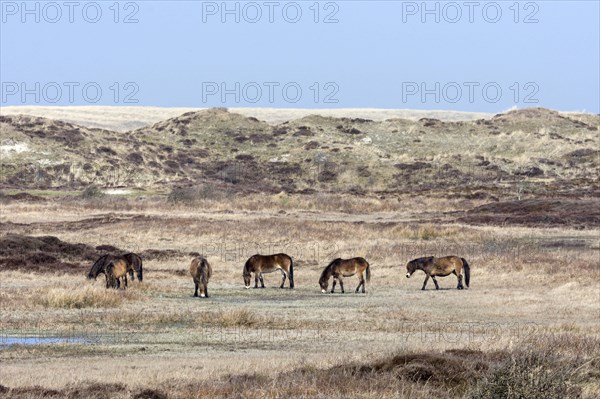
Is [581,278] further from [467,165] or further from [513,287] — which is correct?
[467,165]

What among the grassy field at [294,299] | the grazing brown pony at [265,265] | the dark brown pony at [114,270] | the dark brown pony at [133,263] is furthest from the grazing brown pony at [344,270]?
the dark brown pony at [114,270]

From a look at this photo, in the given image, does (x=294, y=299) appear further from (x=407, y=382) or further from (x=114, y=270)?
(x=407, y=382)

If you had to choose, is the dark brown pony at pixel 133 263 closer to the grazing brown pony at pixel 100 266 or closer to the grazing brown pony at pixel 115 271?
the grazing brown pony at pixel 115 271

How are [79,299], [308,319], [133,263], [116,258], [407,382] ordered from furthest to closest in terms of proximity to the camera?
[133,263], [116,258], [79,299], [308,319], [407,382]

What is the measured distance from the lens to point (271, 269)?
31297 mm

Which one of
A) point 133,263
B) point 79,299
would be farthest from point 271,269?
point 79,299

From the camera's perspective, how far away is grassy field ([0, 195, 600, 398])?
13.7m

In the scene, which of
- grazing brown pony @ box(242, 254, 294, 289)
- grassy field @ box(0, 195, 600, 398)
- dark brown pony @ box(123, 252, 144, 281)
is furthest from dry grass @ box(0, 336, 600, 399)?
grazing brown pony @ box(242, 254, 294, 289)

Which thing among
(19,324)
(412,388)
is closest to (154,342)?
(19,324)

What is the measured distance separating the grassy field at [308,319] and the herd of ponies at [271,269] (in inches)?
19.4

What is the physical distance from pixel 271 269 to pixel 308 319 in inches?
303

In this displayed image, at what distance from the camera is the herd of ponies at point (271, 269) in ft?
93.4

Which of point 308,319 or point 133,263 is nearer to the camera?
point 308,319

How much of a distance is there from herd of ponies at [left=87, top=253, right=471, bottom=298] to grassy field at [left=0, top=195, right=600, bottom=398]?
492 mm
